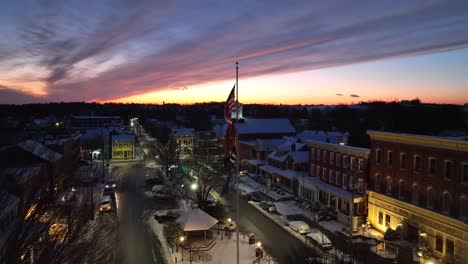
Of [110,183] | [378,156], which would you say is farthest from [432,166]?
[110,183]

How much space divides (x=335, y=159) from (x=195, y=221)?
15841mm

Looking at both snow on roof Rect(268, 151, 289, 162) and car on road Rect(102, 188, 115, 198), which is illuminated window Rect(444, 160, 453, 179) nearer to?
snow on roof Rect(268, 151, 289, 162)

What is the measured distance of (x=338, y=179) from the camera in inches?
1286

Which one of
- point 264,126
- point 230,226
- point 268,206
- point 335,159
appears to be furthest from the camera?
point 264,126

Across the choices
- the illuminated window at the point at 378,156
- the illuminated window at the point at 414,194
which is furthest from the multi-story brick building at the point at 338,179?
the illuminated window at the point at 414,194

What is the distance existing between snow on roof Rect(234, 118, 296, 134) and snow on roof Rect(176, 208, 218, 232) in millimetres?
37741

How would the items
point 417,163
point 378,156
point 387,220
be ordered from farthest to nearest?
point 378,156, point 387,220, point 417,163

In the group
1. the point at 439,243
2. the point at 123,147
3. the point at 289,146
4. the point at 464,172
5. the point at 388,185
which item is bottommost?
the point at 439,243

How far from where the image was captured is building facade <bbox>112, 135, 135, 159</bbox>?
2721 inches

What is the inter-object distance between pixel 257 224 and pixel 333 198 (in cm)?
816

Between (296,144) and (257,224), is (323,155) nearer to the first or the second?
(296,144)

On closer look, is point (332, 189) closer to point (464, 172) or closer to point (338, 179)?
point (338, 179)

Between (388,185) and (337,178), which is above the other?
(388,185)

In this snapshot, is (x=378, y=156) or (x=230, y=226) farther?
(x=378, y=156)
